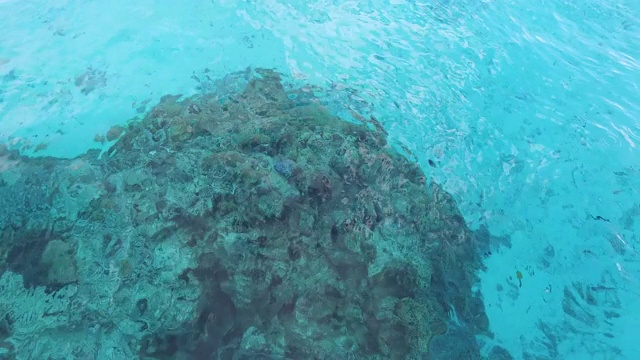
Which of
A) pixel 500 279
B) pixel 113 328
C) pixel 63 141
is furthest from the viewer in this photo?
pixel 63 141

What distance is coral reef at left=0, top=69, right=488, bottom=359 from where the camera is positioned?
2729mm

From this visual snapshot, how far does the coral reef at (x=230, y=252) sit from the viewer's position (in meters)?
2.73

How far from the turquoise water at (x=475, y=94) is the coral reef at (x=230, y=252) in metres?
0.33

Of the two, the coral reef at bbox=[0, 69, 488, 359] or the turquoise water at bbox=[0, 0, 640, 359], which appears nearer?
the coral reef at bbox=[0, 69, 488, 359]

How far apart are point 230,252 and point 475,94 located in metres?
3.58

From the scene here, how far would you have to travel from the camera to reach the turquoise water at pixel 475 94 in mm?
3502

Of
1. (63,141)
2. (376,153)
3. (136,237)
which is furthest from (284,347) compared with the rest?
(63,141)

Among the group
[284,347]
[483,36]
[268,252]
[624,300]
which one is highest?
[483,36]

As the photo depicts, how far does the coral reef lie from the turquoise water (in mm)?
334

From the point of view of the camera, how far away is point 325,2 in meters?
5.73

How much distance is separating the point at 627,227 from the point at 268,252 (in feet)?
11.5

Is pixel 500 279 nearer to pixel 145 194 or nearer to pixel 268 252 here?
pixel 268 252

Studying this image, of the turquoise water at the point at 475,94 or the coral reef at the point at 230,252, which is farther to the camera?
the turquoise water at the point at 475,94

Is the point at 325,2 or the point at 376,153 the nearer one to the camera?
the point at 376,153
